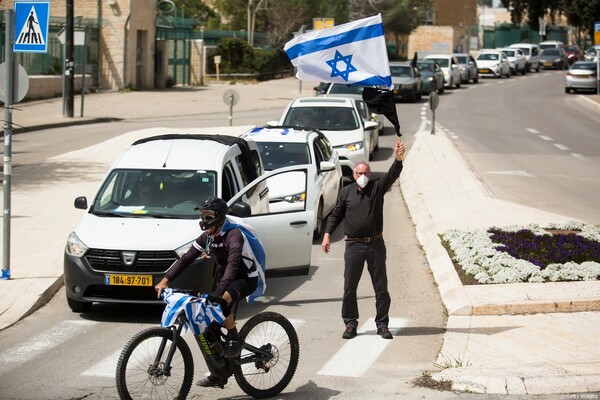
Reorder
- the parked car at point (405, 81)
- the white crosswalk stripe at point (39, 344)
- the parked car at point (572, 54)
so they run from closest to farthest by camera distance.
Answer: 1. the white crosswalk stripe at point (39, 344)
2. the parked car at point (405, 81)
3. the parked car at point (572, 54)

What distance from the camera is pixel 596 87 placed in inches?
2125

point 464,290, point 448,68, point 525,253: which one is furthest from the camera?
point 448,68

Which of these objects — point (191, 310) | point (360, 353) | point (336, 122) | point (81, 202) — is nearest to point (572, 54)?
point (336, 122)

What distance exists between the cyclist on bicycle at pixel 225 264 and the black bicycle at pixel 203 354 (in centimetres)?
10

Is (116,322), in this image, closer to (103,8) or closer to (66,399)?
(66,399)

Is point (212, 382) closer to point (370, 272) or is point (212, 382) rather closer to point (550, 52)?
point (370, 272)

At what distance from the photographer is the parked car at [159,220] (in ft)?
36.4

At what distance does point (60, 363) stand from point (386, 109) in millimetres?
4305

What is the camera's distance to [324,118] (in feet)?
78.4

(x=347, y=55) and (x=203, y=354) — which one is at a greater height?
(x=347, y=55)

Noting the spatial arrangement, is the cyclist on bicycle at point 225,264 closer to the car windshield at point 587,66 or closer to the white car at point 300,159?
the white car at point 300,159

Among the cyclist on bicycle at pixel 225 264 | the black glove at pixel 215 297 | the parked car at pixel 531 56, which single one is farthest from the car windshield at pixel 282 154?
the parked car at pixel 531 56

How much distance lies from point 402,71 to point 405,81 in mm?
899

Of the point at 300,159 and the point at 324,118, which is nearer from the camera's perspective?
the point at 300,159
